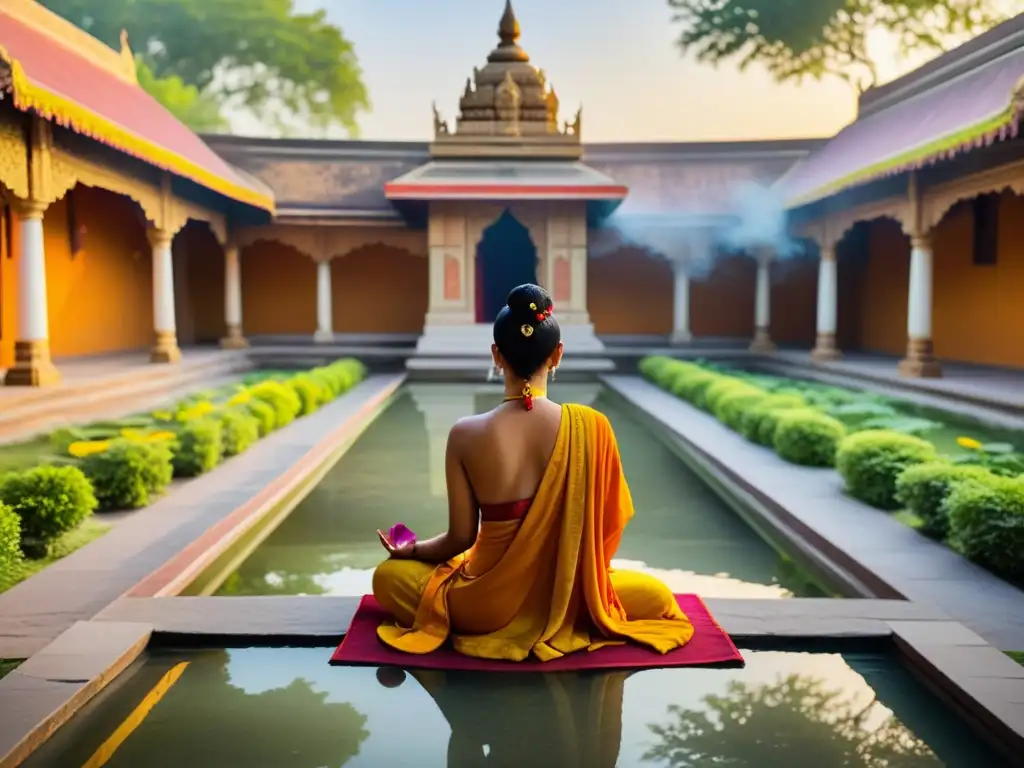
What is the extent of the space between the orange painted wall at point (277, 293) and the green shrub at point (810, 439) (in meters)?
16.2

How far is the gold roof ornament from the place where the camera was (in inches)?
736

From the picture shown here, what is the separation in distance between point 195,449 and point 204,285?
15641 mm

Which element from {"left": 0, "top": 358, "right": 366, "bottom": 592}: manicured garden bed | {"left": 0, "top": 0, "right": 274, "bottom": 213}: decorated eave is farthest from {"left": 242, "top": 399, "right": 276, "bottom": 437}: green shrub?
{"left": 0, "top": 0, "right": 274, "bottom": 213}: decorated eave

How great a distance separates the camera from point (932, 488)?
16.8 ft

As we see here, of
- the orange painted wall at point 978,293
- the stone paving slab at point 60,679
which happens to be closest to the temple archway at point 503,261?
the orange painted wall at point 978,293

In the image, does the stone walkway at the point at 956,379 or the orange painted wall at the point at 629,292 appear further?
the orange painted wall at the point at 629,292

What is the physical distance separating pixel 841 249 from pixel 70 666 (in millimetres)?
19618

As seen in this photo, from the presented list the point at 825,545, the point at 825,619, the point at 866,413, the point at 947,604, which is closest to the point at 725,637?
the point at 825,619

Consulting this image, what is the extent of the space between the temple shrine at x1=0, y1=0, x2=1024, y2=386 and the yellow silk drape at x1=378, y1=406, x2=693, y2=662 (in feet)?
24.7

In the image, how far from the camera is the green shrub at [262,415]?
8.94 m

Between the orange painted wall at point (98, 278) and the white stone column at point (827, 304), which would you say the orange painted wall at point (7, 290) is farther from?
the white stone column at point (827, 304)

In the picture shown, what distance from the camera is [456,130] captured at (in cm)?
1955

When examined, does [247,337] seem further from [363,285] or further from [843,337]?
[843,337]

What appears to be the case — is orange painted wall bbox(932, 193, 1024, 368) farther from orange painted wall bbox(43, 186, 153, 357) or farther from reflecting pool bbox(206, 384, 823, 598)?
orange painted wall bbox(43, 186, 153, 357)
